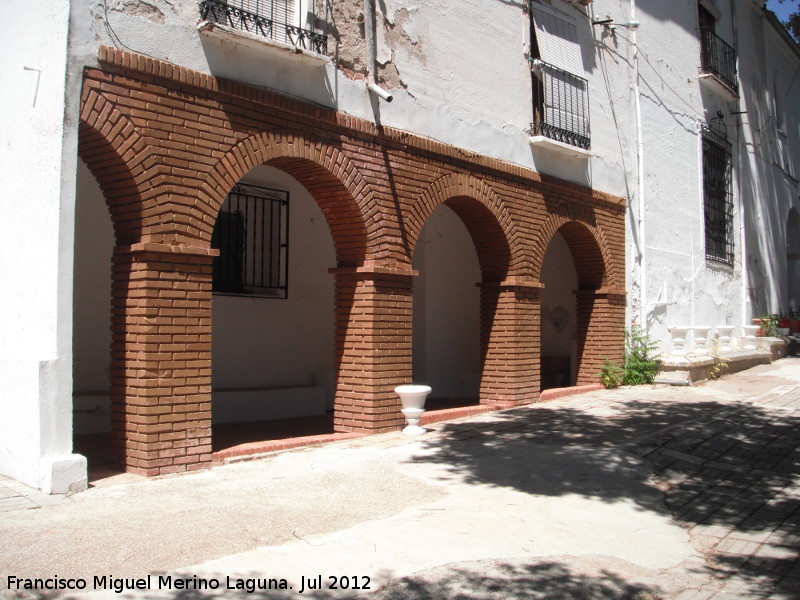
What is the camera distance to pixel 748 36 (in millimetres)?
17141

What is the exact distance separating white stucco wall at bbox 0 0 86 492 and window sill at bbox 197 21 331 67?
114 cm

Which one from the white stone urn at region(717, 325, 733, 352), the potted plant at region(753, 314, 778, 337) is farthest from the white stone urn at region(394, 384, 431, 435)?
the potted plant at region(753, 314, 778, 337)

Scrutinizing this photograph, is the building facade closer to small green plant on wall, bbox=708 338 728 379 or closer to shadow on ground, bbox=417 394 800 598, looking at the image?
small green plant on wall, bbox=708 338 728 379

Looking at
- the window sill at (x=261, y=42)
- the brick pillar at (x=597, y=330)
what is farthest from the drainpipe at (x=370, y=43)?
the brick pillar at (x=597, y=330)

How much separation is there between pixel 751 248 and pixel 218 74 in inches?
536

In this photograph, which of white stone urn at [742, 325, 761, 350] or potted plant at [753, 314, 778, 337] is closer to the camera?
white stone urn at [742, 325, 761, 350]

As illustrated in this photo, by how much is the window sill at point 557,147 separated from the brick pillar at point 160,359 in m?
5.36

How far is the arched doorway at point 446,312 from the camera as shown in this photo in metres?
11.4

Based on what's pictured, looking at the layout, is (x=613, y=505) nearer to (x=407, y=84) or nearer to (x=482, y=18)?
(x=407, y=84)

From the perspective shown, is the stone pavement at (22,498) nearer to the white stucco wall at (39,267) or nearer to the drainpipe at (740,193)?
the white stucco wall at (39,267)

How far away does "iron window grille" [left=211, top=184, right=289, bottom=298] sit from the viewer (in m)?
9.26

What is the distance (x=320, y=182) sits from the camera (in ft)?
25.1

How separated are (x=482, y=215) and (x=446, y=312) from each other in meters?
2.63

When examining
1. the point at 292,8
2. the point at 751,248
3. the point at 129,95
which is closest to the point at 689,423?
the point at 292,8
